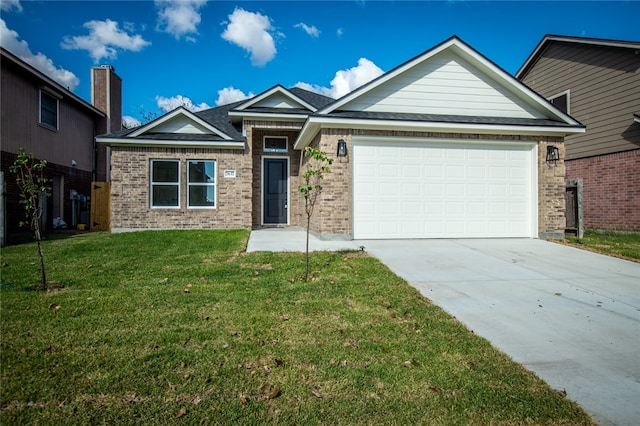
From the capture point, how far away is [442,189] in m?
9.59

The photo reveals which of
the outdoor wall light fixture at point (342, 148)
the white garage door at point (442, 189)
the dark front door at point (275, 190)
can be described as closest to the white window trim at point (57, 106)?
the dark front door at point (275, 190)

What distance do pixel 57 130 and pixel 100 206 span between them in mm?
4404

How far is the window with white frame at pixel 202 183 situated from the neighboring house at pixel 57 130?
4.01 meters

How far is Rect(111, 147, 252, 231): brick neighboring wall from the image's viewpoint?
12102 millimetres

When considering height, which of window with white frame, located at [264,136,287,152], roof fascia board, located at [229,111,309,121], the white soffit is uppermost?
the white soffit

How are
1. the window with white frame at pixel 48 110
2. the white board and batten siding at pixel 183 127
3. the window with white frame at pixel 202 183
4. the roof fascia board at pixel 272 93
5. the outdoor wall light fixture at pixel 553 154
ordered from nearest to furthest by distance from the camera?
the outdoor wall light fixture at pixel 553 154 < the window with white frame at pixel 202 183 < the white board and batten siding at pixel 183 127 < the roof fascia board at pixel 272 93 < the window with white frame at pixel 48 110

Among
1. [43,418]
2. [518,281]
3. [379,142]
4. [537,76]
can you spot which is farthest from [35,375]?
[537,76]

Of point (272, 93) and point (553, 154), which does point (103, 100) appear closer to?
point (272, 93)

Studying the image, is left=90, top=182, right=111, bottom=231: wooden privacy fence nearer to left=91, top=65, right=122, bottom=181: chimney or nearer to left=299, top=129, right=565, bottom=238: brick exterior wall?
left=91, top=65, right=122, bottom=181: chimney

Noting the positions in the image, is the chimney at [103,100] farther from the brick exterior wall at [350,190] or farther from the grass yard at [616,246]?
the grass yard at [616,246]

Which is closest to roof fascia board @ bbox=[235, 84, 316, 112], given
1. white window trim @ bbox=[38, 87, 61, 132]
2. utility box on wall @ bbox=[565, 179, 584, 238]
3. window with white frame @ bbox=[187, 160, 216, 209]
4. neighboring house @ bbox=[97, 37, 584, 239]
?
window with white frame @ bbox=[187, 160, 216, 209]

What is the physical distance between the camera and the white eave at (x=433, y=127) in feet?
29.5

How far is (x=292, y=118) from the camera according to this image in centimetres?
1280

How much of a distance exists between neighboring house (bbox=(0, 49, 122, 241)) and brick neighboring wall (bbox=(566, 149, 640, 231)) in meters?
17.9
